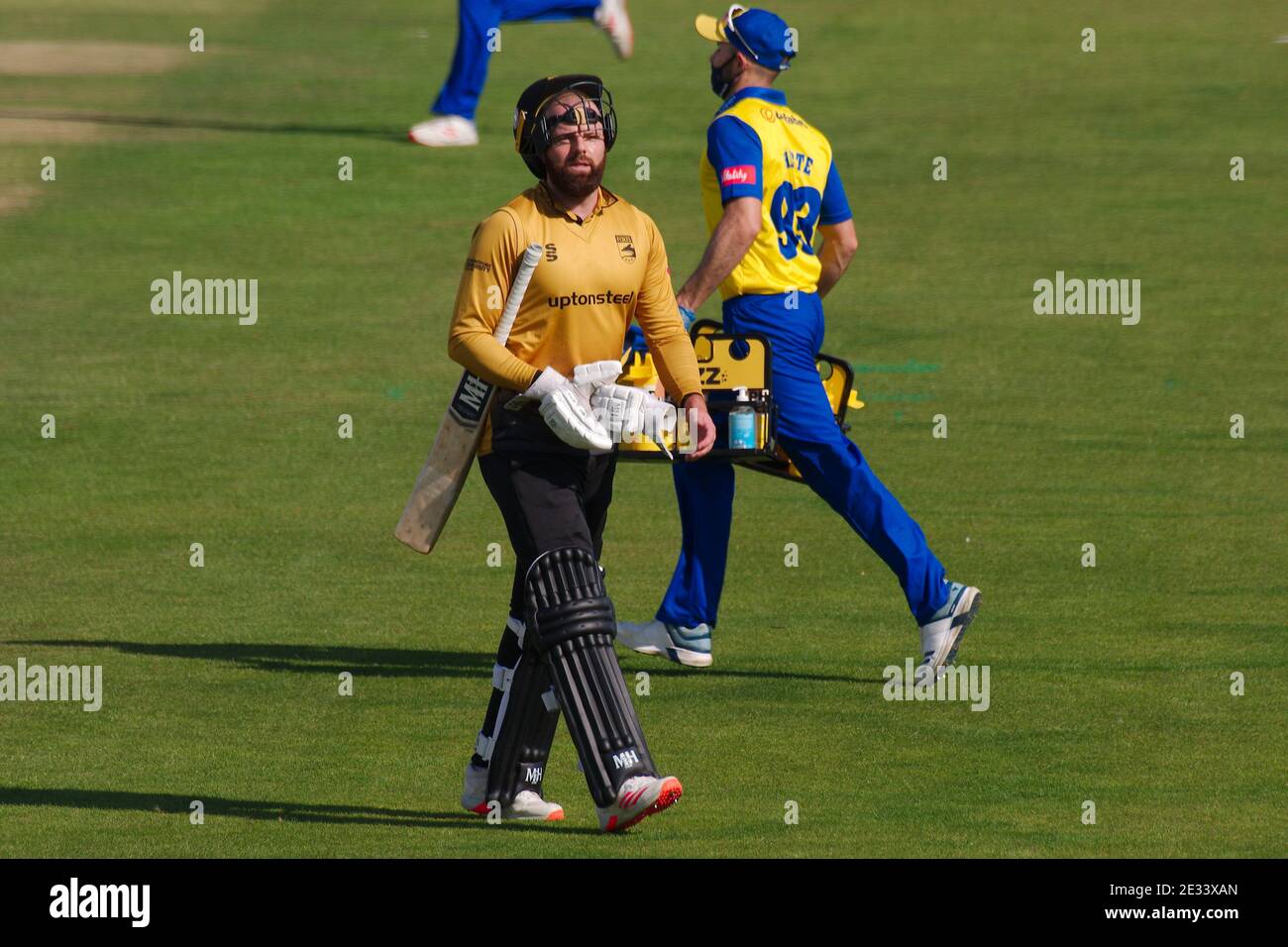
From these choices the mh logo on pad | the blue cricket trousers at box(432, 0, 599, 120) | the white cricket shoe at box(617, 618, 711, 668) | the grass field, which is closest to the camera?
the mh logo on pad

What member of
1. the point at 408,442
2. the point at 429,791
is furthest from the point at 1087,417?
the point at 429,791

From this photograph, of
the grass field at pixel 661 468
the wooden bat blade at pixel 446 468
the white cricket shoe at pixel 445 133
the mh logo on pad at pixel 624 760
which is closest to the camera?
the mh logo on pad at pixel 624 760

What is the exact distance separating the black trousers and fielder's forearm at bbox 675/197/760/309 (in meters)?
1.87

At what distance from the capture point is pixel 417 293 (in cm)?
1816

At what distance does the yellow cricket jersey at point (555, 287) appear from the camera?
298 inches

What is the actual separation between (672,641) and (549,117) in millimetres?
3177

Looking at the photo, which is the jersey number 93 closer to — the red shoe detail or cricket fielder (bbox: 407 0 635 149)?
the red shoe detail

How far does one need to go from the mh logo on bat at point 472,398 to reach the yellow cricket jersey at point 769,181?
7.17ft

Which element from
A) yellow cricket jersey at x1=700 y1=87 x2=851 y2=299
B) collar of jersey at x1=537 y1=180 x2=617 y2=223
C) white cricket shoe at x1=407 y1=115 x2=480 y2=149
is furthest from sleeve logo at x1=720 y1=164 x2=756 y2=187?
white cricket shoe at x1=407 y1=115 x2=480 y2=149

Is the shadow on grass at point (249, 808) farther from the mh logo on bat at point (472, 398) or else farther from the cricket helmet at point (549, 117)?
the cricket helmet at point (549, 117)

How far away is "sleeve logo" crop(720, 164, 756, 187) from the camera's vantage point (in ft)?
31.7

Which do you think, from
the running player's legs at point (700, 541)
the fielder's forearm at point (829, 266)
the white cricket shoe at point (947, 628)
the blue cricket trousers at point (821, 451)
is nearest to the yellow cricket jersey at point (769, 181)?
the blue cricket trousers at point (821, 451)

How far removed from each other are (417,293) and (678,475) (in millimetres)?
8348
